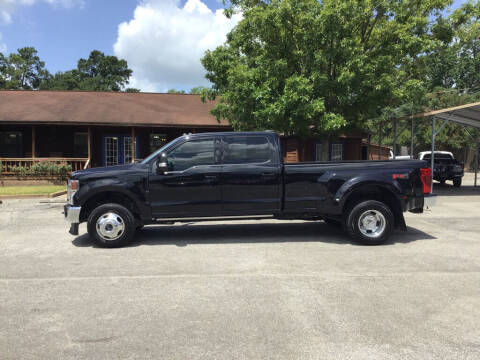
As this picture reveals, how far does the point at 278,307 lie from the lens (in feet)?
13.2

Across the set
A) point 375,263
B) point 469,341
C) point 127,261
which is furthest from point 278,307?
point 127,261

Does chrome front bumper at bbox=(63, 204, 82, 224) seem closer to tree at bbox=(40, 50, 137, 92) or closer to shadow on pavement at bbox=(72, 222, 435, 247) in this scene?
shadow on pavement at bbox=(72, 222, 435, 247)

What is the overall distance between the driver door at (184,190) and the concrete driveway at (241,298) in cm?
64

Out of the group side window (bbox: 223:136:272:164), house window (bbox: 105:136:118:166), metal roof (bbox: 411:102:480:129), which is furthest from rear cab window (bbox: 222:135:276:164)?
house window (bbox: 105:136:118:166)

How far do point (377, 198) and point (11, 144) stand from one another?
21500mm

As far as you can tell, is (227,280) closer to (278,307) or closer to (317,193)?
(278,307)

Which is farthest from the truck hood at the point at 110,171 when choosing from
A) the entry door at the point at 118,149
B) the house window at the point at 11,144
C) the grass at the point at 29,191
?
the house window at the point at 11,144

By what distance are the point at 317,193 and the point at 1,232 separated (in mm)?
6707

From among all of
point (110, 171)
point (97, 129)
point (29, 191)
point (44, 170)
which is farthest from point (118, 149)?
point (110, 171)

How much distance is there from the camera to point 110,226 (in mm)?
6777

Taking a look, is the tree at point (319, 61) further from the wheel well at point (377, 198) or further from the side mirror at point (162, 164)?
the side mirror at point (162, 164)

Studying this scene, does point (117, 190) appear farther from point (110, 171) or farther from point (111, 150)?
point (111, 150)

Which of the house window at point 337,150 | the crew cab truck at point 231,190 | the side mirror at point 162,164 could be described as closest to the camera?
the side mirror at point 162,164

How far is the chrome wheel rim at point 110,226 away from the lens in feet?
22.1
